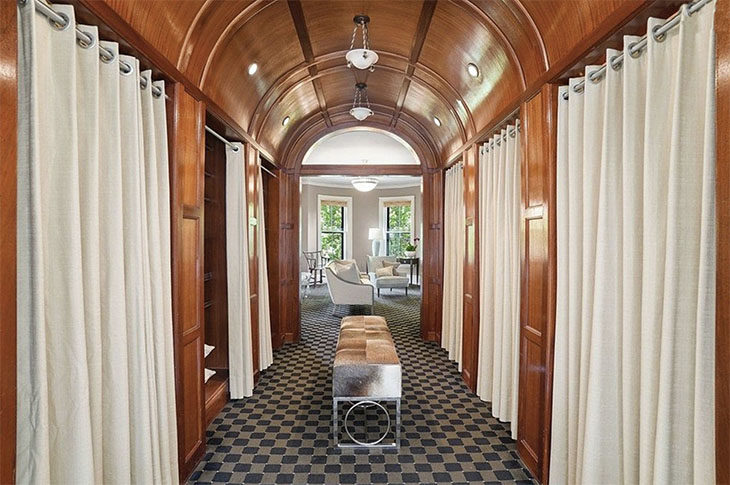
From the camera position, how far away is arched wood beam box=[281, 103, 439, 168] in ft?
17.1

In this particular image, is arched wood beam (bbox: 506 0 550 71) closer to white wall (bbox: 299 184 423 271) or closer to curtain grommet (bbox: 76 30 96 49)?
curtain grommet (bbox: 76 30 96 49)

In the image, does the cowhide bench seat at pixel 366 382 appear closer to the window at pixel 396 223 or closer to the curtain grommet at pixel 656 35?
the curtain grommet at pixel 656 35

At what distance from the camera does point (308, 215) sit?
11.3 m

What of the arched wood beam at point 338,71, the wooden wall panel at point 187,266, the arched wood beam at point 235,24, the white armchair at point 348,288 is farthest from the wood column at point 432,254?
the wooden wall panel at point 187,266

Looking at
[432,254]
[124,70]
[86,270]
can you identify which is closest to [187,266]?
[86,270]

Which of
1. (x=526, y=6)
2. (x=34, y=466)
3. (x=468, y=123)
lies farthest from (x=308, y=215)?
(x=34, y=466)

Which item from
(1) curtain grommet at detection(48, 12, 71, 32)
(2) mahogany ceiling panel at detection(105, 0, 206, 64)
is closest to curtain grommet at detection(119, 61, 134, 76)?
(2) mahogany ceiling panel at detection(105, 0, 206, 64)

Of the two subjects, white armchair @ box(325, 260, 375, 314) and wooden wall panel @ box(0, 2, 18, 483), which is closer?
wooden wall panel @ box(0, 2, 18, 483)

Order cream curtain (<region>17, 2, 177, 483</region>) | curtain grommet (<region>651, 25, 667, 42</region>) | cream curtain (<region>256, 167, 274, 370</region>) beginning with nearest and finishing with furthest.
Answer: cream curtain (<region>17, 2, 177, 483</region>), curtain grommet (<region>651, 25, 667, 42</region>), cream curtain (<region>256, 167, 274, 370</region>)

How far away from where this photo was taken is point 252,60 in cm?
324

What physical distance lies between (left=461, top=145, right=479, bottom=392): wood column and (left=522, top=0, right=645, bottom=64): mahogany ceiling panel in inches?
62.8

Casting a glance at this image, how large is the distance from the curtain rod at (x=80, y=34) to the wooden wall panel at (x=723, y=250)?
87.1 inches

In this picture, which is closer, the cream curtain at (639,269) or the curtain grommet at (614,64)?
the cream curtain at (639,269)

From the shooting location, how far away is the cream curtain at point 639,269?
4.66ft
